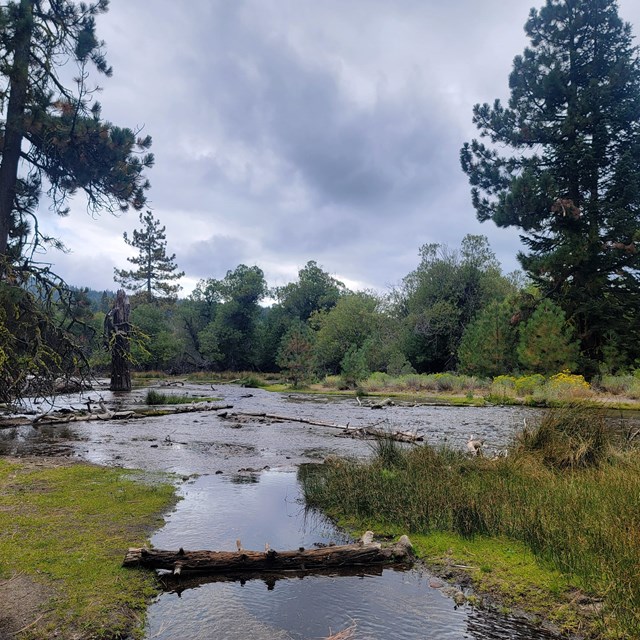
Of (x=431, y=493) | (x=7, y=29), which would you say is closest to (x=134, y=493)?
(x=431, y=493)

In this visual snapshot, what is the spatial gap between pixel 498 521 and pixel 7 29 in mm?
16038

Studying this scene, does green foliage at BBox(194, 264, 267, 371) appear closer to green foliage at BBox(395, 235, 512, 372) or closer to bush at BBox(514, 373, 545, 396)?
green foliage at BBox(395, 235, 512, 372)

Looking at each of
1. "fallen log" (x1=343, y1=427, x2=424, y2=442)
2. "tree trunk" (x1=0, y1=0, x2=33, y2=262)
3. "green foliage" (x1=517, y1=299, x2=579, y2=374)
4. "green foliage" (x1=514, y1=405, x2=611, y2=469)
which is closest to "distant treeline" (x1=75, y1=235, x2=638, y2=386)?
"green foliage" (x1=517, y1=299, x2=579, y2=374)

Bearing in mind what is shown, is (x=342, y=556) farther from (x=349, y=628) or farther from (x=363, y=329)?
(x=363, y=329)

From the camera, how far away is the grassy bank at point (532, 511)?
4.48 m

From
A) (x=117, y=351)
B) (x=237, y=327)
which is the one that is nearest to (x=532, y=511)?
(x=117, y=351)

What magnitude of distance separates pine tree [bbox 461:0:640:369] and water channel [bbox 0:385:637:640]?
68.7 ft

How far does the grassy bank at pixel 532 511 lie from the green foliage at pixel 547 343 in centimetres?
2098

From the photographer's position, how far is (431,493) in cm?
716

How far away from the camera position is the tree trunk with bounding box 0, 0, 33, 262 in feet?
44.0

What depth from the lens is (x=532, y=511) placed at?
20.4 ft

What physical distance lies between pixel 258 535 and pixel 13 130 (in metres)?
13.6

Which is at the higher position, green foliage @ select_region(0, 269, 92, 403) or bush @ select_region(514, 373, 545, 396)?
green foliage @ select_region(0, 269, 92, 403)

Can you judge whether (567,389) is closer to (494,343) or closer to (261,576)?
(494,343)
